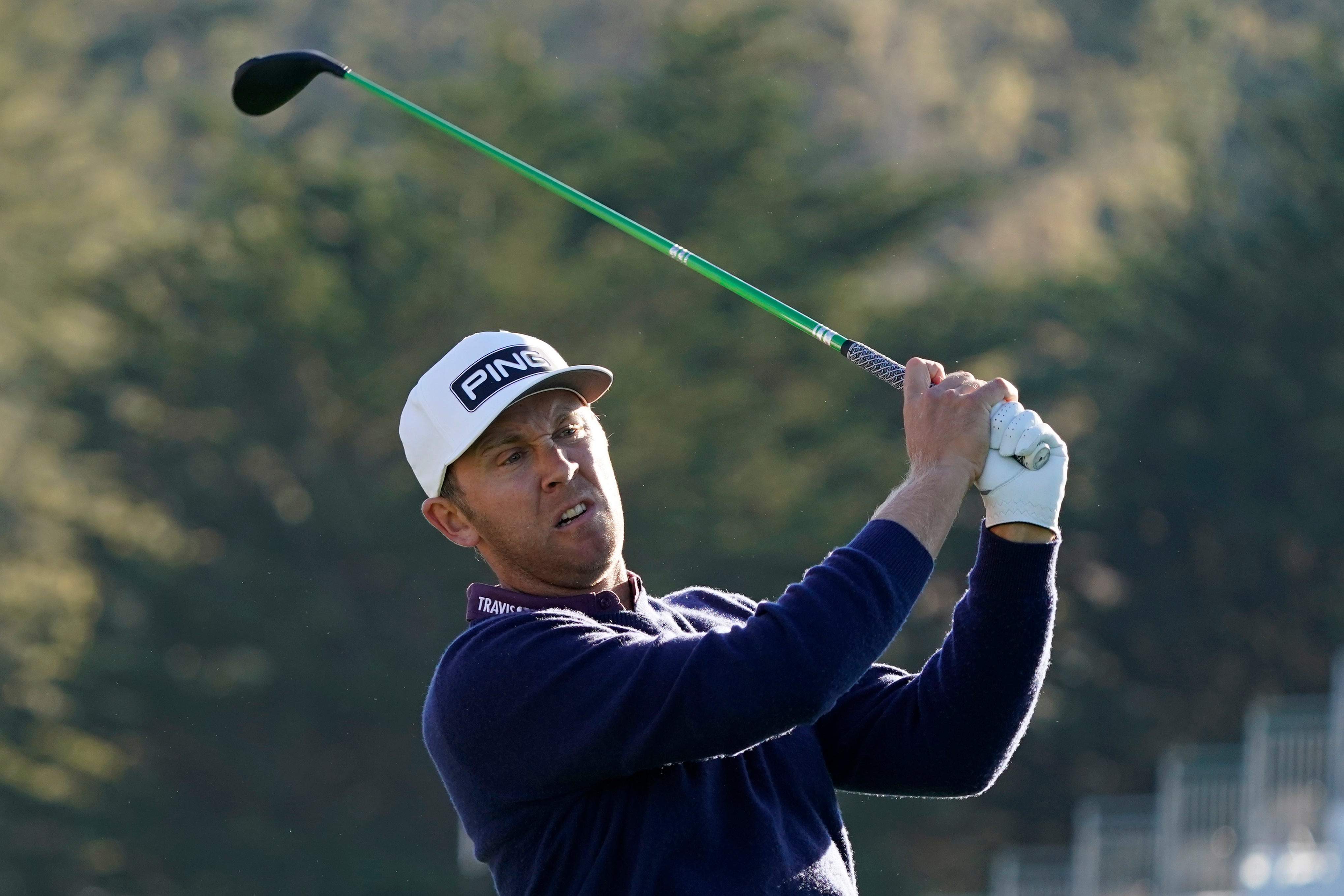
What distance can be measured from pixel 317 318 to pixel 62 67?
10.8 m

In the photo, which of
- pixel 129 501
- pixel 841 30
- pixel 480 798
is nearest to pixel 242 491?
pixel 129 501

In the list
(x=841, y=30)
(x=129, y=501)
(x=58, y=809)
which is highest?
(x=841, y=30)

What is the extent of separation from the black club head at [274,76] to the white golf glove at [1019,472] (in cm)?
189

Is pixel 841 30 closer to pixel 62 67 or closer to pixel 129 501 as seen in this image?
pixel 62 67

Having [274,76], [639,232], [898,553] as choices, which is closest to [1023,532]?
[898,553]

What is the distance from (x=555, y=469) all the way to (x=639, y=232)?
66cm

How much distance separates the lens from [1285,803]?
13.0 m

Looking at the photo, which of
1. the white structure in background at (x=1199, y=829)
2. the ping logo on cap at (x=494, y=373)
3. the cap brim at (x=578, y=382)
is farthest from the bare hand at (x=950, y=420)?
the white structure in background at (x=1199, y=829)

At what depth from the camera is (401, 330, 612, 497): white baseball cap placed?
120 inches

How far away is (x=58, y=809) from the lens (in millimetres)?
23422

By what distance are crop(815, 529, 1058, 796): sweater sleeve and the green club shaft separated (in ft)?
1.58

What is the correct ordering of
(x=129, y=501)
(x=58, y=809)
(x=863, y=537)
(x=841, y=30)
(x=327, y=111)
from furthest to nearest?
(x=841, y=30), (x=327, y=111), (x=129, y=501), (x=58, y=809), (x=863, y=537)

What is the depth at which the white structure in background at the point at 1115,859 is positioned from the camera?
14.4 meters

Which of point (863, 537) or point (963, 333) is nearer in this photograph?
point (863, 537)
